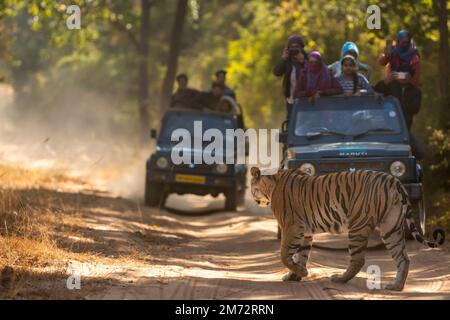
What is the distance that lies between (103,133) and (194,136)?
27487 millimetres

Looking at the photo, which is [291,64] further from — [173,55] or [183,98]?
[173,55]

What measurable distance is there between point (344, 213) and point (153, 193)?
342 inches

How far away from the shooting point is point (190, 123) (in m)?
18.2

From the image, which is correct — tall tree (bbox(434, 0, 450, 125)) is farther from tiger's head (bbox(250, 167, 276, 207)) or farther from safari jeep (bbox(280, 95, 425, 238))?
tiger's head (bbox(250, 167, 276, 207))

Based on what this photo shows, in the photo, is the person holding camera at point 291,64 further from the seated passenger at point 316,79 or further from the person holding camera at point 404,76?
the person holding camera at point 404,76

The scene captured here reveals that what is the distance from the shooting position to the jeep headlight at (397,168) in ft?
41.6

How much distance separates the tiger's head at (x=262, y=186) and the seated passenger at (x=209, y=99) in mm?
9054

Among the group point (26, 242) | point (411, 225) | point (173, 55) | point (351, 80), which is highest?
point (173, 55)

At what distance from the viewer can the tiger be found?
942 cm

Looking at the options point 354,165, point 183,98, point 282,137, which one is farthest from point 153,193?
point 354,165

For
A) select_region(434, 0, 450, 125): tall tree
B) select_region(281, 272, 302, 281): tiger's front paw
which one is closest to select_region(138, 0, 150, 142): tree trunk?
select_region(434, 0, 450, 125): tall tree

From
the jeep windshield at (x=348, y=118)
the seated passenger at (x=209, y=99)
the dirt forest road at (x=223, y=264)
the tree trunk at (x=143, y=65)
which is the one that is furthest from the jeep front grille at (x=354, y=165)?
the tree trunk at (x=143, y=65)

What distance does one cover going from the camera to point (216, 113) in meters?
18.4
